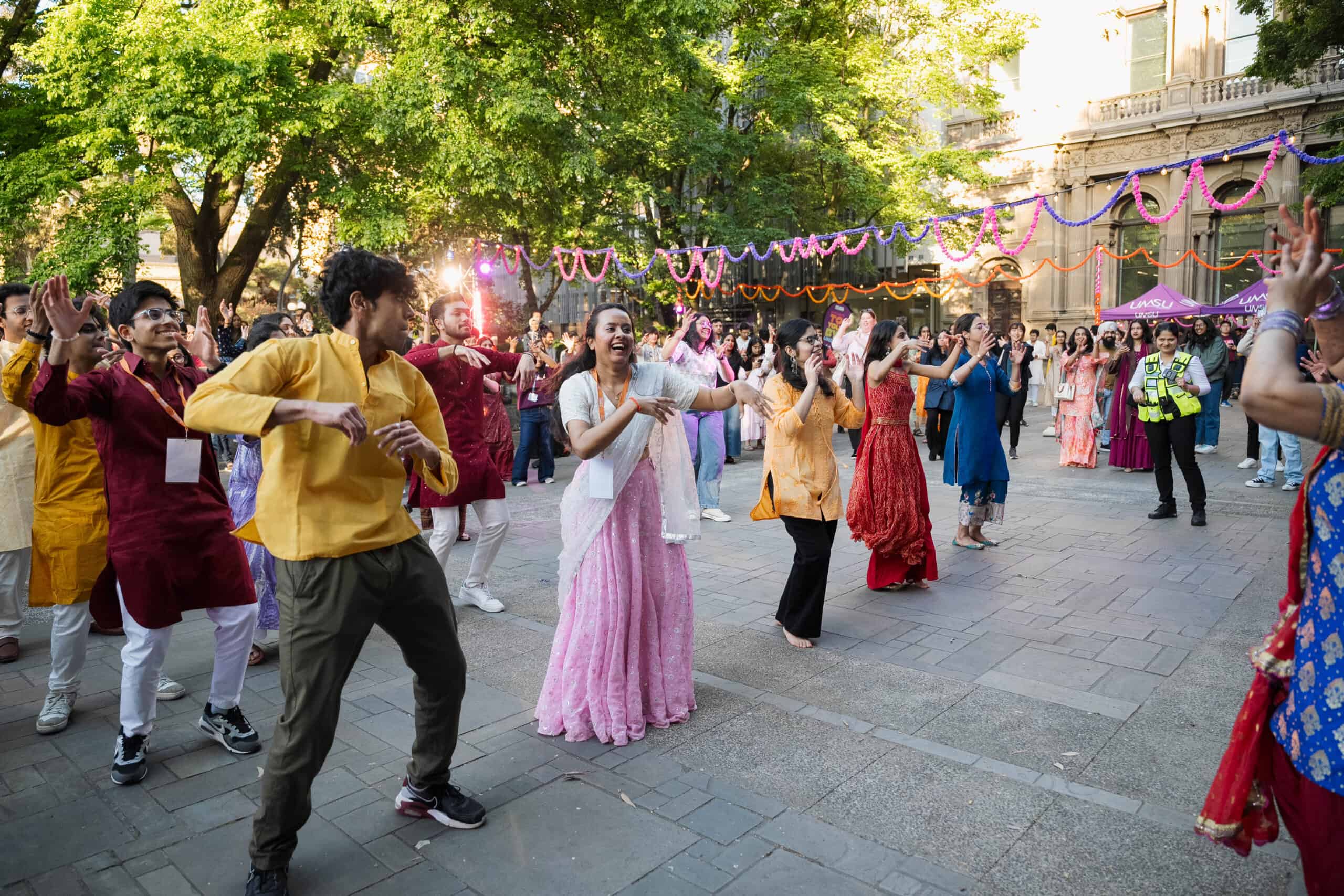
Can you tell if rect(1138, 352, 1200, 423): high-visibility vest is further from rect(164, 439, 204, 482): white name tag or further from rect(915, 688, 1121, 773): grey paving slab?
rect(164, 439, 204, 482): white name tag

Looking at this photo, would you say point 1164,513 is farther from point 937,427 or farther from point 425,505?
point 425,505

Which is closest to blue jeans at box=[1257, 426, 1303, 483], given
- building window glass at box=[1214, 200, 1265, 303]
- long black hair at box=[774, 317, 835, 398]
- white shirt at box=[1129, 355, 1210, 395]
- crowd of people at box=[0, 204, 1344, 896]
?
white shirt at box=[1129, 355, 1210, 395]

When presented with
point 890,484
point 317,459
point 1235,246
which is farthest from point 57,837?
point 1235,246

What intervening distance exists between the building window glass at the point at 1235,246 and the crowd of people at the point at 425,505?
20894 millimetres

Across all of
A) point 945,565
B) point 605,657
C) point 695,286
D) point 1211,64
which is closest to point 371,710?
point 605,657

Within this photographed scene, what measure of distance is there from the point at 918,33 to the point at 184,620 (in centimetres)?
2247

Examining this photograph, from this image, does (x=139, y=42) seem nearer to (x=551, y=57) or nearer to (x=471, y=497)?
(x=551, y=57)

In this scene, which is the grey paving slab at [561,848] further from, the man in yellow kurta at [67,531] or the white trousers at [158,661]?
the man in yellow kurta at [67,531]

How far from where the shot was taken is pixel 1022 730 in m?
3.91

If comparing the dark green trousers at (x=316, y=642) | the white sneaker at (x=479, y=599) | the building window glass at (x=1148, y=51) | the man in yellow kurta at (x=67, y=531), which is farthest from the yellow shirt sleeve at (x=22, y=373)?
the building window glass at (x=1148, y=51)

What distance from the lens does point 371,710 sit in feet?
13.9

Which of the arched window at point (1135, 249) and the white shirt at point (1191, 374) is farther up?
the arched window at point (1135, 249)

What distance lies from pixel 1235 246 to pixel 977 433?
22233 millimetres

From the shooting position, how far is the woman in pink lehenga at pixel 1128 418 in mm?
11898
